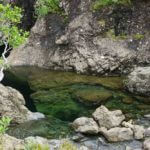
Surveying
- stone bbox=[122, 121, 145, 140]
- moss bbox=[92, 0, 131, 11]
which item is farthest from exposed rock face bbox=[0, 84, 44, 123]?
moss bbox=[92, 0, 131, 11]

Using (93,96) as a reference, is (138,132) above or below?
below

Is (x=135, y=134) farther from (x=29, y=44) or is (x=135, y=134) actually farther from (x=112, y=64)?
(x=29, y=44)

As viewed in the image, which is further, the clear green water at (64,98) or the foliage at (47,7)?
the foliage at (47,7)

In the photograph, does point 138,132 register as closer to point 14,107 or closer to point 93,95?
point 93,95

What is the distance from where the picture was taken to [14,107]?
2969 cm

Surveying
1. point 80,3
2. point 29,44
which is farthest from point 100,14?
point 29,44

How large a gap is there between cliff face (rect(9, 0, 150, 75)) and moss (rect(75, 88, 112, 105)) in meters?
6.07

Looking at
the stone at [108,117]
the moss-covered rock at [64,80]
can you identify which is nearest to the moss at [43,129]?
the stone at [108,117]

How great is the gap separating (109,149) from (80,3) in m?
24.1

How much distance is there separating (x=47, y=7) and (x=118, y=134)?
25.2 m

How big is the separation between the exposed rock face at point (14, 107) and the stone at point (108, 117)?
15.5 feet

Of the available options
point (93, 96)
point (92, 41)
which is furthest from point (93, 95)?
point (92, 41)

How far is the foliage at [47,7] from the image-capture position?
153 feet

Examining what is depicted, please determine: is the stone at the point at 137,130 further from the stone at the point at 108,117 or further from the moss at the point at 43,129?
the moss at the point at 43,129
